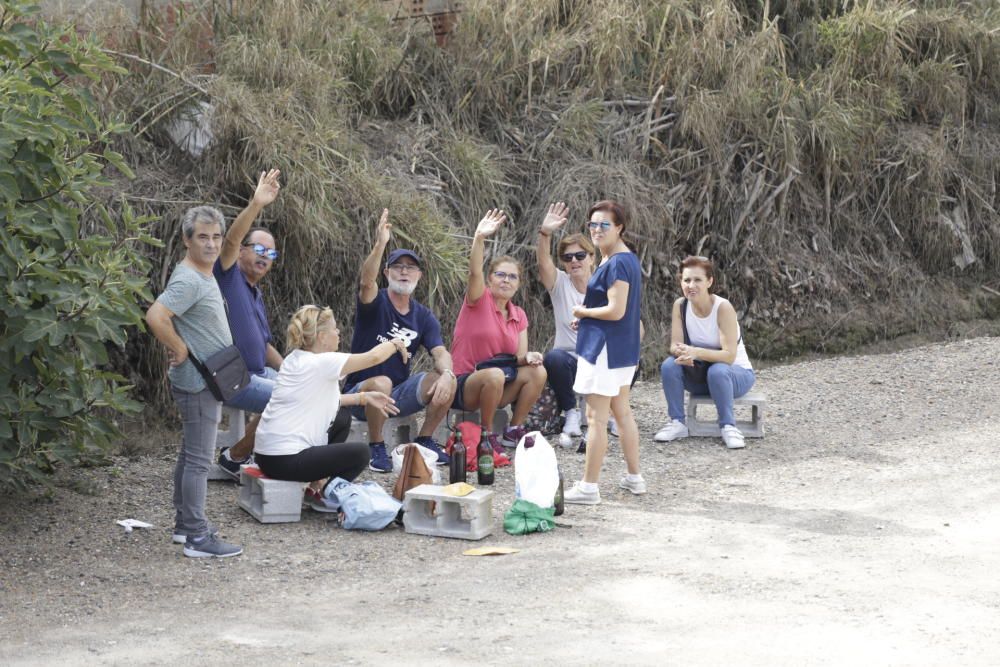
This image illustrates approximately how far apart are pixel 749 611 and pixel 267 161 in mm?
5217

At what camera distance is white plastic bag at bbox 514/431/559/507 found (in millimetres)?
5855

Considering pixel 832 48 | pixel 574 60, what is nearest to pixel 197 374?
pixel 574 60

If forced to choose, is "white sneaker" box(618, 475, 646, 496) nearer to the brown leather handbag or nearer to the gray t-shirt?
the brown leather handbag

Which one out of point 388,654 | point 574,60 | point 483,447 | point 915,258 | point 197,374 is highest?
point 574,60

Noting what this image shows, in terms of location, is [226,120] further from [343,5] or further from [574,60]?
[574,60]

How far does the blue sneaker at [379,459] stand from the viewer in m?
7.05

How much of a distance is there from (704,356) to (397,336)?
206 centimetres

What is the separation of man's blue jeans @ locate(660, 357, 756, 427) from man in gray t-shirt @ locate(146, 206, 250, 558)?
344 centimetres

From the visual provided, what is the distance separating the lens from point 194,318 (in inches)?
216

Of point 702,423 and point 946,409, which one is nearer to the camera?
point 702,423

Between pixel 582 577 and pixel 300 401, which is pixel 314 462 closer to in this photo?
pixel 300 401

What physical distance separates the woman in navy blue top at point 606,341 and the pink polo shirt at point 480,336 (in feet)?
4.01

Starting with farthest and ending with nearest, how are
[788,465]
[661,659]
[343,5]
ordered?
1. [343,5]
2. [788,465]
3. [661,659]

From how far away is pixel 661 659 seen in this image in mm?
4094
